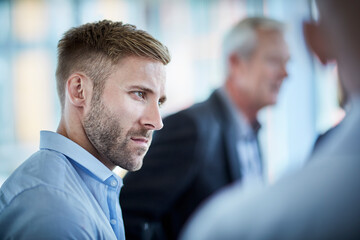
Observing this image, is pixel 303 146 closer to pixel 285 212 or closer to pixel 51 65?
pixel 51 65

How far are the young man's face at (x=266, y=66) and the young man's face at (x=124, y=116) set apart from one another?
48.0 inches

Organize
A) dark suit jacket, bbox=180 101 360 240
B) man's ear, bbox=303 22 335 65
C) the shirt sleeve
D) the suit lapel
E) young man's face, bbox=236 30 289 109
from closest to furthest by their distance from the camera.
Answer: dark suit jacket, bbox=180 101 360 240
man's ear, bbox=303 22 335 65
the shirt sleeve
the suit lapel
young man's face, bbox=236 30 289 109

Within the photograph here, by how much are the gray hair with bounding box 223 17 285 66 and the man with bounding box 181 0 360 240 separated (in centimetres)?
187

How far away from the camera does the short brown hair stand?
41.6 inches

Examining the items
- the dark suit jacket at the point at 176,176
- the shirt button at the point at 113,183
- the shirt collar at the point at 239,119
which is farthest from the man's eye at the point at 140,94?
the shirt collar at the point at 239,119

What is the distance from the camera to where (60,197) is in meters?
0.79

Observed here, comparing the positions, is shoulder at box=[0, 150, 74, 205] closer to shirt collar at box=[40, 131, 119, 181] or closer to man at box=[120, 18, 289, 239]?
shirt collar at box=[40, 131, 119, 181]

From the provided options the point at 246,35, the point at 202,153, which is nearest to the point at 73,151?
the point at 202,153

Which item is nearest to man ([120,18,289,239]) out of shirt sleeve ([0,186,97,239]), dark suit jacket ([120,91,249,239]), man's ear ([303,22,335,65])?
dark suit jacket ([120,91,249,239])

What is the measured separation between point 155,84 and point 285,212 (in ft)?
2.52

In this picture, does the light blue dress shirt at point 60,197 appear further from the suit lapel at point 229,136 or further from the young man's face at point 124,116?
the suit lapel at point 229,136

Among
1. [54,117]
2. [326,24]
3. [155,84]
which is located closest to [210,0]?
[54,117]

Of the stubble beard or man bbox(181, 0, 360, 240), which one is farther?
the stubble beard

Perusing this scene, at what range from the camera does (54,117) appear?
3514mm
